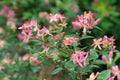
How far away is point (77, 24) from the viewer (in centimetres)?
205

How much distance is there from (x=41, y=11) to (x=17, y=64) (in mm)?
1445

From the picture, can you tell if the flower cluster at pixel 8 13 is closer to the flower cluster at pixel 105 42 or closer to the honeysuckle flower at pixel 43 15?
the honeysuckle flower at pixel 43 15

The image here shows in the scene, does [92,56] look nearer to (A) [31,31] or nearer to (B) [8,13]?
(A) [31,31]

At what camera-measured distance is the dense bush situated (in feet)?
6.71

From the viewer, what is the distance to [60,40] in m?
2.14

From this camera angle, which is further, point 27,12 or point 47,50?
point 27,12

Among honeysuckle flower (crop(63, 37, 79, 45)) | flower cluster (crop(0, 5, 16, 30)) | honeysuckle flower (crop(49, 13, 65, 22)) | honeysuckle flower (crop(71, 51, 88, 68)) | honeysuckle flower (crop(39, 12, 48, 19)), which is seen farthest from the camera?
flower cluster (crop(0, 5, 16, 30))

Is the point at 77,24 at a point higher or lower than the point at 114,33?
lower

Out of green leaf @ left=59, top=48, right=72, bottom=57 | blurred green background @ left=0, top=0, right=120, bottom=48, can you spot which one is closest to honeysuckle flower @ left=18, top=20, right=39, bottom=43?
green leaf @ left=59, top=48, right=72, bottom=57

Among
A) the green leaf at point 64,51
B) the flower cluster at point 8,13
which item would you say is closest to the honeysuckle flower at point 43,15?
the flower cluster at point 8,13

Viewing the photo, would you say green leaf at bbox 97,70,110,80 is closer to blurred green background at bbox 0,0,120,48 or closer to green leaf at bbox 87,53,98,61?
green leaf at bbox 87,53,98,61

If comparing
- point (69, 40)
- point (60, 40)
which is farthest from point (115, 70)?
point (60, 40)

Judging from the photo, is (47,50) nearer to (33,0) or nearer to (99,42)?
(99,42)

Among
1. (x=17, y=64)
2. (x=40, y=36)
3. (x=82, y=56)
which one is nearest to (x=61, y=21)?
(x=40, y=36)
